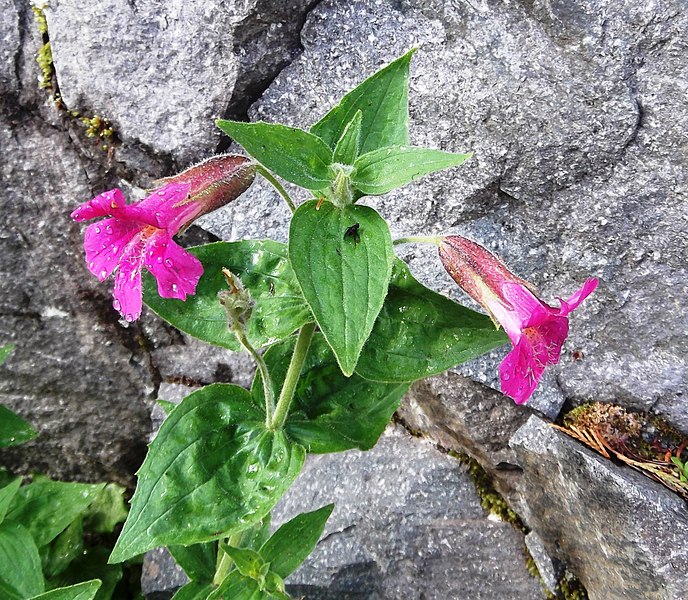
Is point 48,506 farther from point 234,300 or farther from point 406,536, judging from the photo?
point 234,300

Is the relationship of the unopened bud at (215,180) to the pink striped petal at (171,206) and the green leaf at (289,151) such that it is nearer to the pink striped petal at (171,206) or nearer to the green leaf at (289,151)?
the pink striped petal at (171,206)

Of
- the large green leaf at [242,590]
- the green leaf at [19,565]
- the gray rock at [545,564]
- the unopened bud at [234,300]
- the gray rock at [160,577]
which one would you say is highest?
the unopened bud at [234,300]

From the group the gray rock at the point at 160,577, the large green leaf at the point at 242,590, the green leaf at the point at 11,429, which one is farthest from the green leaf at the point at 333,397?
the gray rock at the point at 160,577

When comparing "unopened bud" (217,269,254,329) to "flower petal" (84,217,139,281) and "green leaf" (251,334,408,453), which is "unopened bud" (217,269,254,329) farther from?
"green leaf" (251,334,408,453)

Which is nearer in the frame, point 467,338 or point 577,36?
point 467,338

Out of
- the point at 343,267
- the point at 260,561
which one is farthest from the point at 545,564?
the point at 343,267

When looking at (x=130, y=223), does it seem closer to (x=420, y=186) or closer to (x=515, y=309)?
(x=515, y=309)

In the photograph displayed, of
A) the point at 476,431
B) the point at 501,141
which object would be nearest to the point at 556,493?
the point at 476,431
